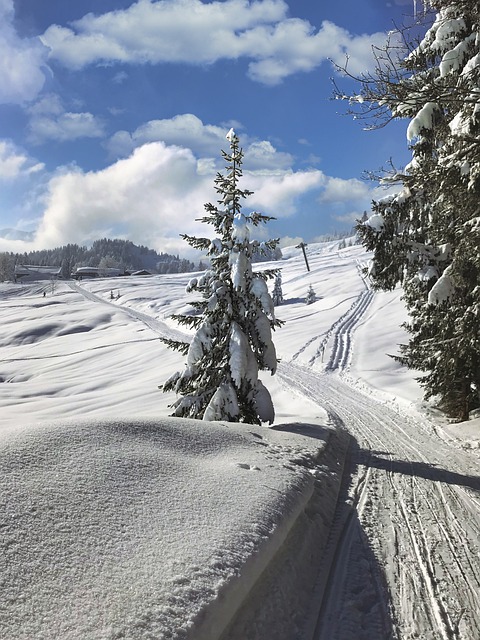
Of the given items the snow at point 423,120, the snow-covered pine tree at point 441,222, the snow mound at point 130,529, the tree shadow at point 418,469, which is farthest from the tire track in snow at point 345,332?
the snow mound at point 130,529

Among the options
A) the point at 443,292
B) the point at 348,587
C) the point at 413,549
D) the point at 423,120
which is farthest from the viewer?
the point at 443,292

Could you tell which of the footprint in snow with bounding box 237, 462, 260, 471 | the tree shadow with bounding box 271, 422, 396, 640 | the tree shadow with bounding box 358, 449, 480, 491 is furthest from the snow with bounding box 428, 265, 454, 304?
the footprint in snow with bounding box 237, 462, 260, 471

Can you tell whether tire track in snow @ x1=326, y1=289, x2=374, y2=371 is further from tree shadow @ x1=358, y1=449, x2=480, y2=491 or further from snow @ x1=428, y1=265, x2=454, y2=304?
tree shadow @ x1=358, y1=449, x2=480, y2=491

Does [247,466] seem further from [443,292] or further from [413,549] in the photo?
[443,292]

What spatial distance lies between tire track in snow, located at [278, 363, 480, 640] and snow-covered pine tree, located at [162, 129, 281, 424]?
127 inches

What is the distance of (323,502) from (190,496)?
7.46 feet

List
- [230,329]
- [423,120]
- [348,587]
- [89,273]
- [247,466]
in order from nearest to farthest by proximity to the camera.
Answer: [348,587] → [247,466] → [423,120] → [230,329] → [89,273]

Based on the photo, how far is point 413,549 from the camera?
4.82 metres

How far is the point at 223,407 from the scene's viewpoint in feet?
33.7

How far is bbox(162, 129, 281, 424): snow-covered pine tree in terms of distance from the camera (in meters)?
10.5

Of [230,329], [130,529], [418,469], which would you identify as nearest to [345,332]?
[230,329]

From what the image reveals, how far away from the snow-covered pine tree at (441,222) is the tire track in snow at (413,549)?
260cm

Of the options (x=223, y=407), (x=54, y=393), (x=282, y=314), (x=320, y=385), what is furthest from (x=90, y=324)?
(x=223, y=407)

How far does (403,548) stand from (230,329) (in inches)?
274
